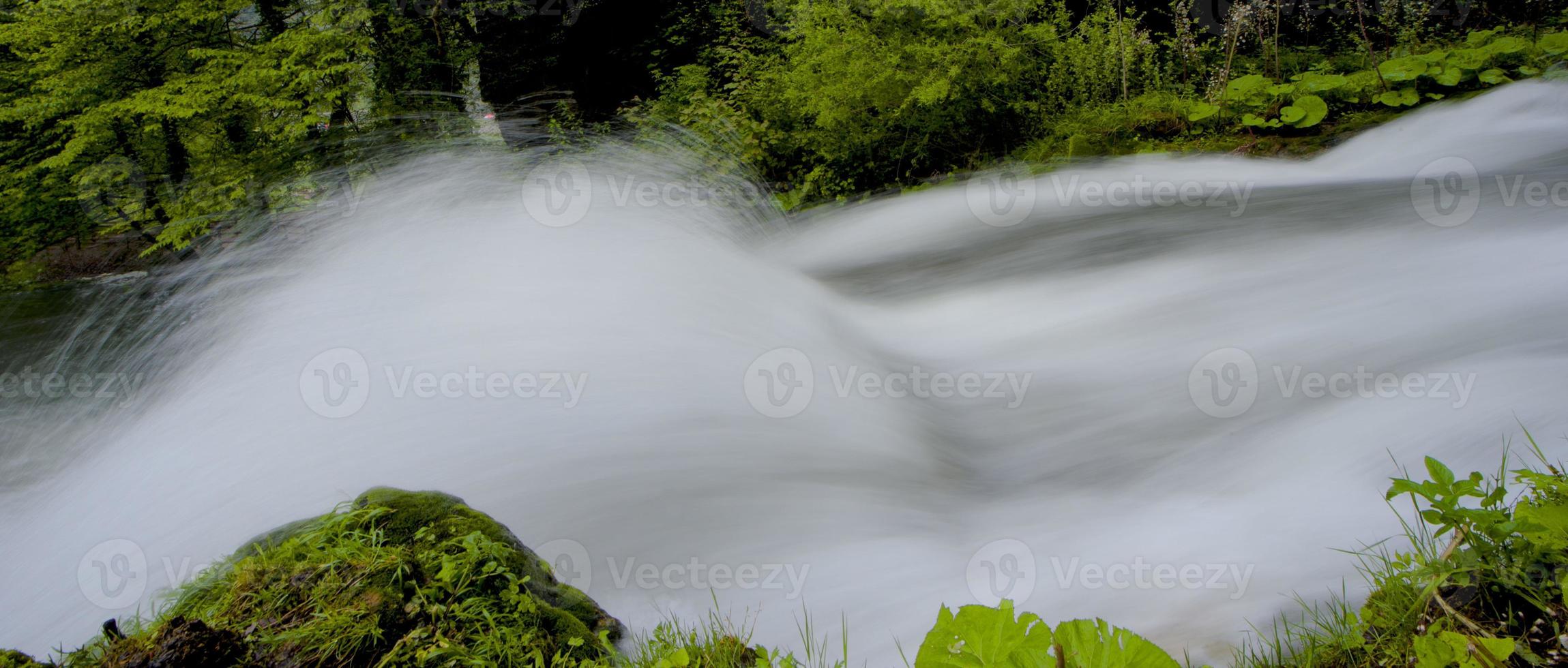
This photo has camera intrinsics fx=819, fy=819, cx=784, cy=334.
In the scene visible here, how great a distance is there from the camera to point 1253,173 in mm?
7418

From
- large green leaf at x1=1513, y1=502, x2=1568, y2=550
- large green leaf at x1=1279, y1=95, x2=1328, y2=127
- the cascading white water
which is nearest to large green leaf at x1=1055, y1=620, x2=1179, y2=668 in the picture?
large green leaf at x1=1513, y1=502, x2=1568, y2=550

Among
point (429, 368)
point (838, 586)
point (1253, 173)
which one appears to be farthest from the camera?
point (1253, 173)

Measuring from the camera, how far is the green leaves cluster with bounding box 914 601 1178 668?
4.66ft

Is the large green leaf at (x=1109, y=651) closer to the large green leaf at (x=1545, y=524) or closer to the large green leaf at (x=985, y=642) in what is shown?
the large green leaf at (x=985, y=642)

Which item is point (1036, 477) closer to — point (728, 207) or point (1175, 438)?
point (1175, 438)

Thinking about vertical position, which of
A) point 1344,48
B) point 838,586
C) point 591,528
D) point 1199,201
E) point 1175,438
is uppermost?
point 1344,48

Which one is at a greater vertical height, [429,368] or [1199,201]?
[1199,201]

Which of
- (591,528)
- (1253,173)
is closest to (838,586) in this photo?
(591,528)

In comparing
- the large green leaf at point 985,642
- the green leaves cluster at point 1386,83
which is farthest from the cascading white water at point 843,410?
the green leaves cluster at point 1386,83

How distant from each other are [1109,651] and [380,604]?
1777 mm

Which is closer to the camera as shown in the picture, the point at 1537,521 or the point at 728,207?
the point at 1537,521

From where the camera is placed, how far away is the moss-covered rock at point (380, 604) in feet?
6.52

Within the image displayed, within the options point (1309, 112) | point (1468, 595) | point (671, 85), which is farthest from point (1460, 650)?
point (671, 85)

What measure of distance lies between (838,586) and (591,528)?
921 millimetres
